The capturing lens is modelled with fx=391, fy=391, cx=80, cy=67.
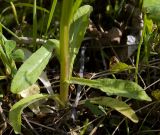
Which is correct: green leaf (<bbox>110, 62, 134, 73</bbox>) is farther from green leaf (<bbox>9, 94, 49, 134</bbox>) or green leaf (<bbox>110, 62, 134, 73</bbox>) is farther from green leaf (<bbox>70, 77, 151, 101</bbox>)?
green leaf (<bbox>9, 94, 49, 134</bbox>)

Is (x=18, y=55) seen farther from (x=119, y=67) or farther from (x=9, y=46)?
(x=119, y=67)

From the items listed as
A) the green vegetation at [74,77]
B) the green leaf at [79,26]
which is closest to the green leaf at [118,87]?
the green vegetation at [74,77]

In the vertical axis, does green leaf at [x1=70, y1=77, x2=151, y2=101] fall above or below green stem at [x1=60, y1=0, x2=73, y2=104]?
below

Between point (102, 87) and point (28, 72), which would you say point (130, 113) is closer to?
point (102, 87)

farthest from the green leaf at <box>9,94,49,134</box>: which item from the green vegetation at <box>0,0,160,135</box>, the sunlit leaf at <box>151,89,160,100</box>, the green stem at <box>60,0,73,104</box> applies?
the sunlit leaf at <box>151,89,160,100</box>


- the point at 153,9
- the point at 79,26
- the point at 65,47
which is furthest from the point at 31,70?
the point at 153,9

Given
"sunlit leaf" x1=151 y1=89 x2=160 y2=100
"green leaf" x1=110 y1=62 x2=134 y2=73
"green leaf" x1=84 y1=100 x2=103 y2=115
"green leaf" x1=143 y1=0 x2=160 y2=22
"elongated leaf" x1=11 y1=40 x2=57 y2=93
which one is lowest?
"green leaf" x1=84 y1=100 x2=103 y2=115
